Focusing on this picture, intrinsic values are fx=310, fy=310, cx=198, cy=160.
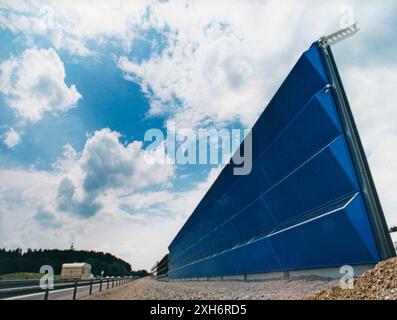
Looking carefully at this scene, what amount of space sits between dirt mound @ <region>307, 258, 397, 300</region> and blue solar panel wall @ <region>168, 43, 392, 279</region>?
656 millimetres

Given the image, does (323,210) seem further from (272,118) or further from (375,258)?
(272,118)

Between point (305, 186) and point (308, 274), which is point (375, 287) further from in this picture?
point (308, 274)

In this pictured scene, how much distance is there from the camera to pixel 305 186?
777cm

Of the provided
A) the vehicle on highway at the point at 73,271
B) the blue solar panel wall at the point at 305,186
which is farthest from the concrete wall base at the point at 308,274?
the vehicle on highway at the point at 73,271

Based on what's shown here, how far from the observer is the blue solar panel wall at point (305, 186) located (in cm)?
602

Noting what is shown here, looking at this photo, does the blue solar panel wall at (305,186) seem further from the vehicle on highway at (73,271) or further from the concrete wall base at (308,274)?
the vehicle on highway at (73,271)

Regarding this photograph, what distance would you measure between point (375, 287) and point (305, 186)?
3603 millimetres

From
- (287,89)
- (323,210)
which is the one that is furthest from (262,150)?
(323,210)

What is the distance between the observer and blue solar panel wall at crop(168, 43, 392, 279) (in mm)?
6020

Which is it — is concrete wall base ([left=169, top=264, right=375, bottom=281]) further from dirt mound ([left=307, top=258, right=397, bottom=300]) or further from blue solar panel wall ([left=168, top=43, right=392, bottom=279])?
dirt mound ([left=307, top=258, right=397, bottom=300])

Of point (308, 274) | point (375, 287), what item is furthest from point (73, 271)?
point (375, 287)

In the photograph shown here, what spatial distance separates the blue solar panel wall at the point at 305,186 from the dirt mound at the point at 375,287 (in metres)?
0.66
